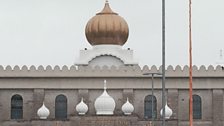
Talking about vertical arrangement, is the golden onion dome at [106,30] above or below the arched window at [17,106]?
above

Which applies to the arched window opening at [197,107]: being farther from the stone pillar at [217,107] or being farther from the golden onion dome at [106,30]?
the golden onion dome at [106,30]

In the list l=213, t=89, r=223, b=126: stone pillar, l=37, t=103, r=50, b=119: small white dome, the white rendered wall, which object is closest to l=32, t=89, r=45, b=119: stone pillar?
l=37, t=103, r=50, b=119: small white dome

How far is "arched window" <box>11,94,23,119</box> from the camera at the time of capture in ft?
188

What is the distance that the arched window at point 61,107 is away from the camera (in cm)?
5704

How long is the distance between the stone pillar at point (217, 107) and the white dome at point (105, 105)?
25.3 ft

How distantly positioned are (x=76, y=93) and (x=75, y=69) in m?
1.60

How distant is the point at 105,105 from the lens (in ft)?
171

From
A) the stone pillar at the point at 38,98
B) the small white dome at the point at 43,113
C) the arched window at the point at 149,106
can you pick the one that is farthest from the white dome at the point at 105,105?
the stone pillar at the point at 38,98

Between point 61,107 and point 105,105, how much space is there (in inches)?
237

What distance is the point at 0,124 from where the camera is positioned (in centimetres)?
5622

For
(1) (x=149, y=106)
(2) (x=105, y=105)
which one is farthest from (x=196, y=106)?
(2) (x=105, y=105)

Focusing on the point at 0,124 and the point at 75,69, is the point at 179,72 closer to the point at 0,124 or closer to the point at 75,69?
the point at 75,69

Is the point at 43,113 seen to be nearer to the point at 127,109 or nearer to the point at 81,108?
the point at 81,108

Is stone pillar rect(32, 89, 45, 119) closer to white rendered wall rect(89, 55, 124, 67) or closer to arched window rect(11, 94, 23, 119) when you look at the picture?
arched window rect(11, 94, 23, 119)
